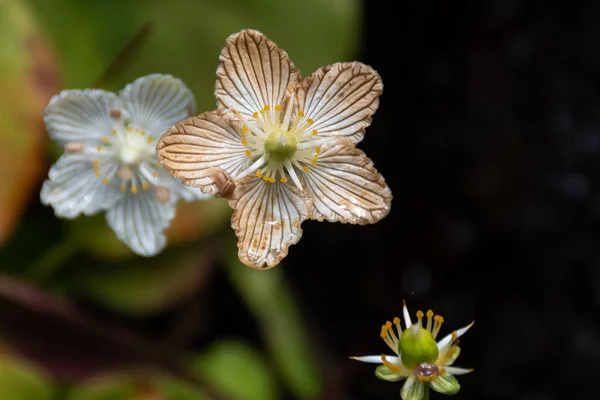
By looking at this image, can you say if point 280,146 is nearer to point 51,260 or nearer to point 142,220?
point 142,220

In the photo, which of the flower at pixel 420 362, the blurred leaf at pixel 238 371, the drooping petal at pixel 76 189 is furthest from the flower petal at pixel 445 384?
the blurred leaf at pixel 238 371

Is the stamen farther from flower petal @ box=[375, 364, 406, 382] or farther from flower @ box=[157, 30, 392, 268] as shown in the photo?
flower petal @ box=[375, 364, 406, 382]

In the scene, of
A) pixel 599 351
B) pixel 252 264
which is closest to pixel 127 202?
pixel 252 264

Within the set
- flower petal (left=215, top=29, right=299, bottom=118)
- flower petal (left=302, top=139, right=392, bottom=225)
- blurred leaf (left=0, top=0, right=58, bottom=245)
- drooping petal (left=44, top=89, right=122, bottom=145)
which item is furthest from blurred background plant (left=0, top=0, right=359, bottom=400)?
flower petal (left=302, top=139, right=392, bottom=225)

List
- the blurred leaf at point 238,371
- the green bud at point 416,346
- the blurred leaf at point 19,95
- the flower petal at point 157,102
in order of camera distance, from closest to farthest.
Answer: the green bud at point 416,346
the flower petal at point 157,102
the blurred leaf at point 19,95
the blurred leaf at point 238,371

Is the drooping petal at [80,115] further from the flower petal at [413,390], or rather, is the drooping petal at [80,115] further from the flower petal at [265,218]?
the flower petal at [413,390]

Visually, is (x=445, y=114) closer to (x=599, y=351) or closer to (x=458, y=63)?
(x=458, y=63)

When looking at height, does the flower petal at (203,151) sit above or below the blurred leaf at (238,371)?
above
